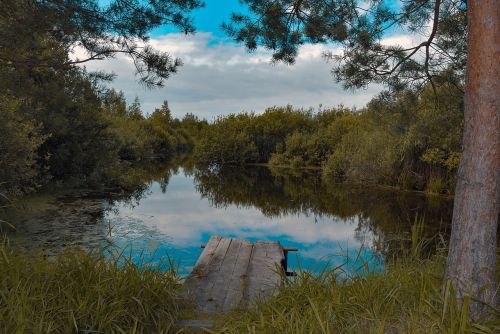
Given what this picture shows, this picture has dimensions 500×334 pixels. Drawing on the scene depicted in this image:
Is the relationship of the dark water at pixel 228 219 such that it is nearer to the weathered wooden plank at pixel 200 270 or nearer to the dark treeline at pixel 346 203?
the dark treeline at pixel 346 203

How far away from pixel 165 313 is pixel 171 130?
61.3 meters

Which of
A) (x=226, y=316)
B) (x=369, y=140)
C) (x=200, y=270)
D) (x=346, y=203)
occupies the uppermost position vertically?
(x=369, y=140)

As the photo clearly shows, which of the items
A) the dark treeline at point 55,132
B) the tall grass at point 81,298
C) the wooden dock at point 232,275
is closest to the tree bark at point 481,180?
the wooden dock at point 232,275

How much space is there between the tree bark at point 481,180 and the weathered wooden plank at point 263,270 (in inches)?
71.1

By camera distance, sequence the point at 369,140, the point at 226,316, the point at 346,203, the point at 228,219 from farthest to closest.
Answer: the point at 369,140, the point at 346,203, the point at 228,219, the point at 226,316

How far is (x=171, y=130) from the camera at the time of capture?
209ft

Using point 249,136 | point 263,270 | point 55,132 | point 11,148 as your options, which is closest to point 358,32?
point 263,270

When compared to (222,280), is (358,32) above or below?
above

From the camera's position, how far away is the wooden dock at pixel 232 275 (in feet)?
14.9

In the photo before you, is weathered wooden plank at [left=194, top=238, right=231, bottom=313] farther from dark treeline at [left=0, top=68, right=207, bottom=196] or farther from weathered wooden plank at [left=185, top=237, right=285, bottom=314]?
dark treeline at [left=0, top=68, right=207, bottom=196]

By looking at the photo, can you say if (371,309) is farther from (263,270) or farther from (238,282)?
(263,270)

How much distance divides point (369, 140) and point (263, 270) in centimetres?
1771

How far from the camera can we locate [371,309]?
3.24m

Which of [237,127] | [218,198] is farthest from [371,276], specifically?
[237,127]
